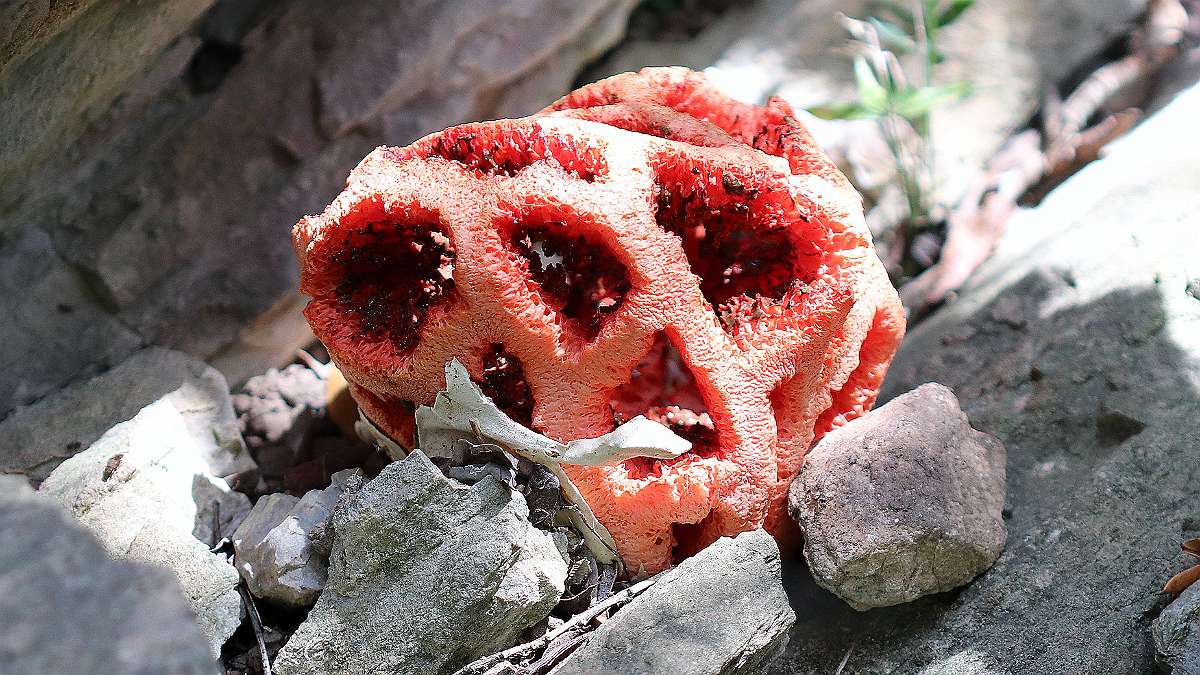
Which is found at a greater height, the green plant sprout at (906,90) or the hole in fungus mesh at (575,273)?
the hole in fungus mesh at (575,273)

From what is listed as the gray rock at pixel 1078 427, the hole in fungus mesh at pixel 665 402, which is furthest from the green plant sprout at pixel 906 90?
the hole in fungus mesh at pixel 665 402

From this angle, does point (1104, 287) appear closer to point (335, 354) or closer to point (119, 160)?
point (335, 354)

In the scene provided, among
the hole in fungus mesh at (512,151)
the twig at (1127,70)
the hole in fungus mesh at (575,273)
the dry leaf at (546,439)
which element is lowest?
the twig at (1127,70)

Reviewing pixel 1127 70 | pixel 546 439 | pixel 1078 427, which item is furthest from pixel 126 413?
pixel 1127 70

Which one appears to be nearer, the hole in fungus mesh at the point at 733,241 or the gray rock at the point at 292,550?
the gray rock at the point at 292,550

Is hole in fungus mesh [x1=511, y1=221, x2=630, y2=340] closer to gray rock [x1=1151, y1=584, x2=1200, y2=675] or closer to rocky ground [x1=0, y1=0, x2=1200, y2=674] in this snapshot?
rocky ground [x1=0, y1=0, x2=1200, y2=674]

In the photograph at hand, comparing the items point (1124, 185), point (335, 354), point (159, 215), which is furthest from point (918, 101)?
point (159, 215)

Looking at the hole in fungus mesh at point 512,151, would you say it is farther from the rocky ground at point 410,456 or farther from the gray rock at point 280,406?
the gray rock at point 280,406

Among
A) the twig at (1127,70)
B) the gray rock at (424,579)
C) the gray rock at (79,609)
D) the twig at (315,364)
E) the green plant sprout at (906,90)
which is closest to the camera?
the gray rock at (79,609)
